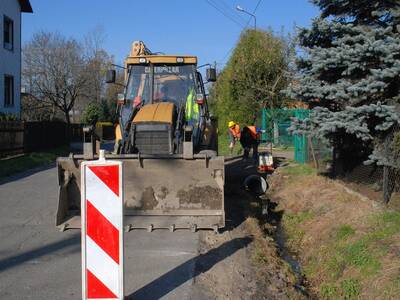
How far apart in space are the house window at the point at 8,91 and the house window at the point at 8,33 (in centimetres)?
171

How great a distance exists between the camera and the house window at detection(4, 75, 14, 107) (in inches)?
1189

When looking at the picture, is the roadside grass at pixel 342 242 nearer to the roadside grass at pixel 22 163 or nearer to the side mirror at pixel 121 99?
the side mirror at pixel 121 99

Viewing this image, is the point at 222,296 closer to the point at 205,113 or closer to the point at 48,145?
the point at 205,113

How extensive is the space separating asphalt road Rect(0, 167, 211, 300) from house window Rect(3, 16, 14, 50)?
22189 millimetres

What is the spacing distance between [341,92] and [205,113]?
10.8 ft

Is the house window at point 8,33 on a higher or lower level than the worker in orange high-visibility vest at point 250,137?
higher

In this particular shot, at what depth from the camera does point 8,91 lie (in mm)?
30594

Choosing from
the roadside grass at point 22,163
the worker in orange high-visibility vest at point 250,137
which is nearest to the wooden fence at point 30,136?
the roadside grass at point 22,163

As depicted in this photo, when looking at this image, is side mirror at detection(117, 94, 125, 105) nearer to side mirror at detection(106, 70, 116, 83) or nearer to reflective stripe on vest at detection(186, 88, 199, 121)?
side mirror at detection(106, 70, 116, 83)

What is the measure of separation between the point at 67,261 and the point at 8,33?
2653cm

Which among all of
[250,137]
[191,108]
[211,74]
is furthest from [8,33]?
[211,74]

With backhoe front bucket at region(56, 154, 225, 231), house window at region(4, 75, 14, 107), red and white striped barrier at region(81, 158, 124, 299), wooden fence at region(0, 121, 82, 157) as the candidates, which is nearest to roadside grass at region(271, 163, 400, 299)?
backhoe front bucket at region(56, 154, 225, 231)

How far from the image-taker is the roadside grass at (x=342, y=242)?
6.26 meters

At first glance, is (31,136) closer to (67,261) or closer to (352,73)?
(352,73)
